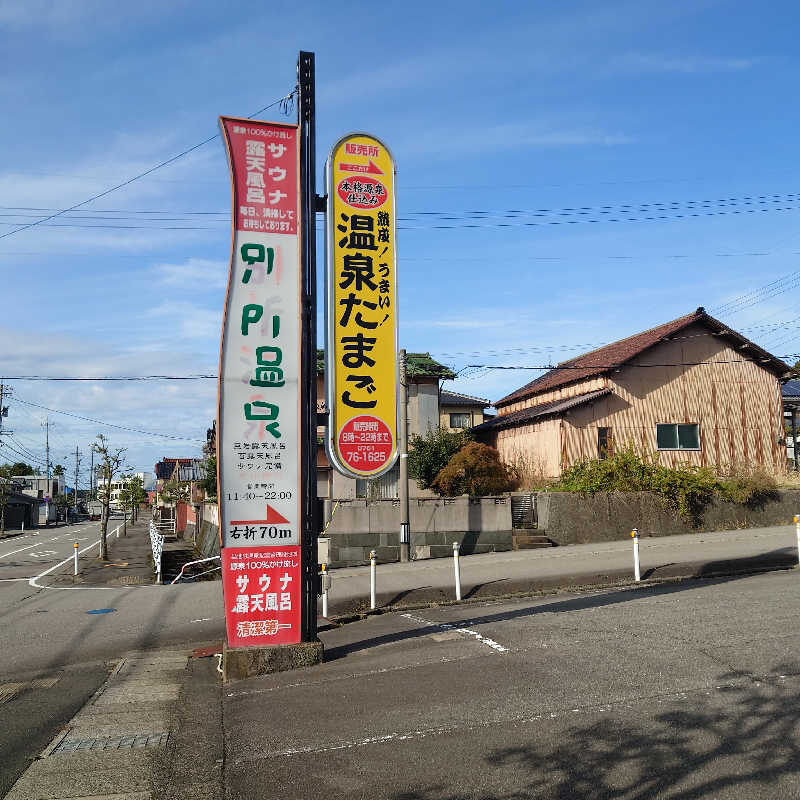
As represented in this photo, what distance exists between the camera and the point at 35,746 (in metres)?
6.10

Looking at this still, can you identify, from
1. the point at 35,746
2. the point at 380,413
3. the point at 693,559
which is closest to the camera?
the point at 35,746

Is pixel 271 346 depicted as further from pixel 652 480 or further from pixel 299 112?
pixel 652 480

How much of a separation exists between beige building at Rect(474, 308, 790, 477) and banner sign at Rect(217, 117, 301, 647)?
1795 cm

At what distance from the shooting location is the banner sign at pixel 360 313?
8914 mm

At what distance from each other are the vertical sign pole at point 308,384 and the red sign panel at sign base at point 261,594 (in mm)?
137

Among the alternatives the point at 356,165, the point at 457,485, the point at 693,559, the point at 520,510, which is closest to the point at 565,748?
the point at 356,165

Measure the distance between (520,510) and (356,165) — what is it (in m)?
14.2

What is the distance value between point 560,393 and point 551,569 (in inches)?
584

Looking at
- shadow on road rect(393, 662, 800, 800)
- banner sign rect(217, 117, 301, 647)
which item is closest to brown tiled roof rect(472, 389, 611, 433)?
banner sign rect(217, 117, 301, 647)

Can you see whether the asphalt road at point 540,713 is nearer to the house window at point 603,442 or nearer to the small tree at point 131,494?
the house window at point 603,442

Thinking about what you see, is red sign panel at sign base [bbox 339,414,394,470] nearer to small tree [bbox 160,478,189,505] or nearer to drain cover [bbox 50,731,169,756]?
drain cover [bbox 50,731,169,756]

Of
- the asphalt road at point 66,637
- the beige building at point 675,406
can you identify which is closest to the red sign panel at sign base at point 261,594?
the asphalt road at point 66,637

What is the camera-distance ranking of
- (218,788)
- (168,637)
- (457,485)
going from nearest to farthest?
(218,788) < (168,637) < (457,485)

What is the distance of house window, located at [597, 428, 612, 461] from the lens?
83.7 feet
